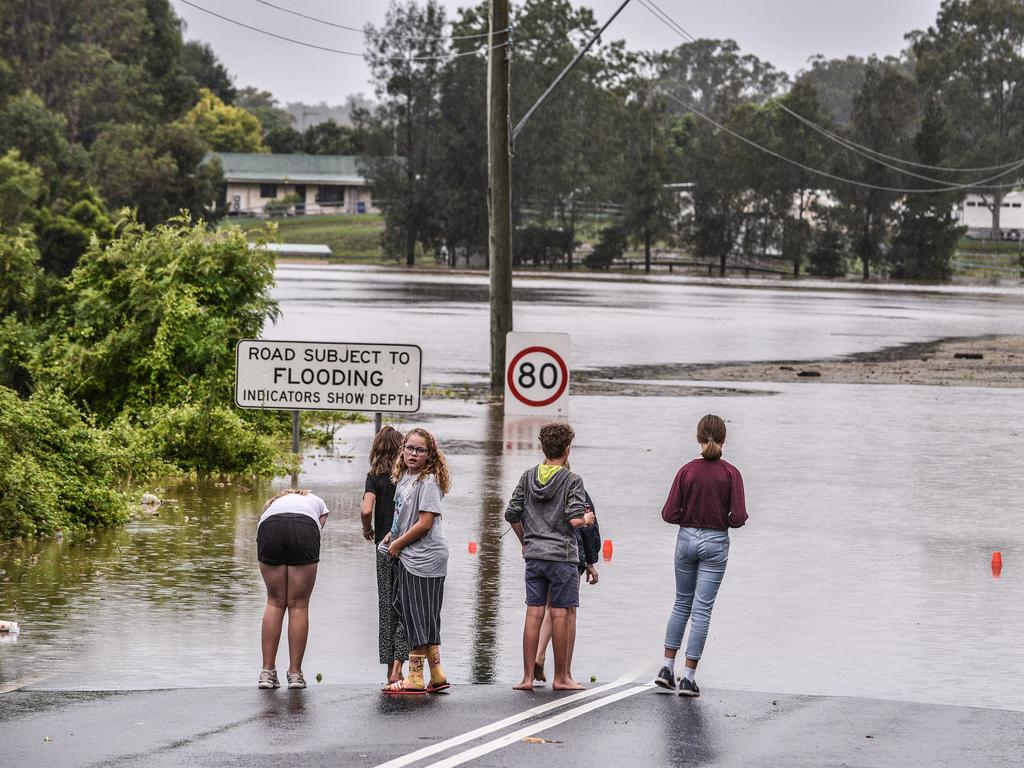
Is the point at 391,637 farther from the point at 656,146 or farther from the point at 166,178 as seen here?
the point at 656,146

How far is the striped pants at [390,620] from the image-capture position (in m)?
9.05

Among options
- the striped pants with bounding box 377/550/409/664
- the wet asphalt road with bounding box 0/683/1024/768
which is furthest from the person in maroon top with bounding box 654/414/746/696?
the striped pants with bounding box 377/550/409/664

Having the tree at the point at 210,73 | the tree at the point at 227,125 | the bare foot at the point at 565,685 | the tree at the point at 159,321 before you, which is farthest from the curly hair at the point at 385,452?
the tree at the point at 210,73

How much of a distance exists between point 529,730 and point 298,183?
126m

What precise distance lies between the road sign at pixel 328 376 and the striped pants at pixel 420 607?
5.97 metres

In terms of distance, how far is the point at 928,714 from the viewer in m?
8.52

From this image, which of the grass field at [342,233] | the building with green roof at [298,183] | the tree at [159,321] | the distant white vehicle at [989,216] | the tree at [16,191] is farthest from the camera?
the distant white vehicle at [989,216]

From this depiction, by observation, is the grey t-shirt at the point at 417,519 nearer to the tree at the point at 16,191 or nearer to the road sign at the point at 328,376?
the road sign at the point at 328,376

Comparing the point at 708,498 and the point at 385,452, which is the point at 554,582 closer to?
the point at 708,498

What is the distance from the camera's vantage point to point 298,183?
131750 mm

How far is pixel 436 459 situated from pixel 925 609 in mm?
4408

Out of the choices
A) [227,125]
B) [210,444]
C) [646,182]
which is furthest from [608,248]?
[210,444]

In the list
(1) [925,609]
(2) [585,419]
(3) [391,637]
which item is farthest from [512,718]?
(2) [585,419]

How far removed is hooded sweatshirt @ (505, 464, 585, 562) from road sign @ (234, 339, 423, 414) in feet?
18.9
